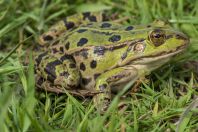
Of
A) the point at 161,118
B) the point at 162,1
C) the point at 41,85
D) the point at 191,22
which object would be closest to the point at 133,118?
the point at 161,118

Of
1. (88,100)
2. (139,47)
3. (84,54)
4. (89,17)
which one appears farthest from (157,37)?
(89,17)

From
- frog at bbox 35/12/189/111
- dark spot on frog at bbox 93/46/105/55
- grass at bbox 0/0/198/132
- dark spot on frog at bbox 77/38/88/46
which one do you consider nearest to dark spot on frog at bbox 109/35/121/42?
frog at bbox 35/12/189/111

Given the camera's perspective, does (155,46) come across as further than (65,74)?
No

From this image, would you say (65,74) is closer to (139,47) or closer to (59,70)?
(59,70)

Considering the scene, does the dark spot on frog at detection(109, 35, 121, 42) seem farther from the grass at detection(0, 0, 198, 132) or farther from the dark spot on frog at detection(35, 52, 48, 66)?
the dark spot on frog at detection(35, 52, 48, 66)

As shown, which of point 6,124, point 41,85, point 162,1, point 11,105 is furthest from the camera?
point 162,1

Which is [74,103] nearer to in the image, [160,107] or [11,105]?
[11,105]

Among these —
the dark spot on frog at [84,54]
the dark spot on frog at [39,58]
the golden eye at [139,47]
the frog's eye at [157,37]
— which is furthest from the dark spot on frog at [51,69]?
the frog's eye at [157,37]

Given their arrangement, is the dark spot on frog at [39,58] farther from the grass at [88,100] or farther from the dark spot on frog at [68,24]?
the dark spot on frog at [68,24]
